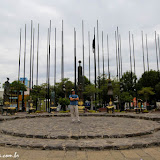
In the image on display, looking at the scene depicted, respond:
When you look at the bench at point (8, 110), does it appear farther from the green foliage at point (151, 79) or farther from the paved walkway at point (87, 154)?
the green foliage at point (151, 79)

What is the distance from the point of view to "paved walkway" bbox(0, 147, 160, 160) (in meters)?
3.95

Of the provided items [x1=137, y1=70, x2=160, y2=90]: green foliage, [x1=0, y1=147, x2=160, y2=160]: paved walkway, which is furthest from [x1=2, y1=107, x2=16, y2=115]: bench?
[x1=137, y1=70, x2=160, y2=90]: green foliage

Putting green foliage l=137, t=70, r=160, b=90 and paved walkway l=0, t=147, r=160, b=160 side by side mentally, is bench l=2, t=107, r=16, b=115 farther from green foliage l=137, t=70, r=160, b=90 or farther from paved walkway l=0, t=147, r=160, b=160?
green foliage l=137, t=70, r=160, b=90

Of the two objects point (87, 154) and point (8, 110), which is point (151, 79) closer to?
point (8, 110)

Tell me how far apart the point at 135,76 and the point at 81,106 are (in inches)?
1143

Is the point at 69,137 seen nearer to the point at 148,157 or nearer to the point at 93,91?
the point at 148,157

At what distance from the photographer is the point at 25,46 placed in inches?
1062

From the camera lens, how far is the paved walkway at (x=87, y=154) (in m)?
3.95

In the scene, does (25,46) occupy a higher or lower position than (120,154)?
higher

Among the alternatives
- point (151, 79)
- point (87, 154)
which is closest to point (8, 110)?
point (87, 154)

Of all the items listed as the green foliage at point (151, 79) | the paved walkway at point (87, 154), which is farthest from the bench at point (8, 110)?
the green foliage at point (151, 79)

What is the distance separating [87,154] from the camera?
421cm

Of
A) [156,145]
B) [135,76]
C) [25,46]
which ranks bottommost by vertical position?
[156,145]

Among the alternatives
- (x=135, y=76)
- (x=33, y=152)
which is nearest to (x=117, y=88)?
(x=135, y=76)
